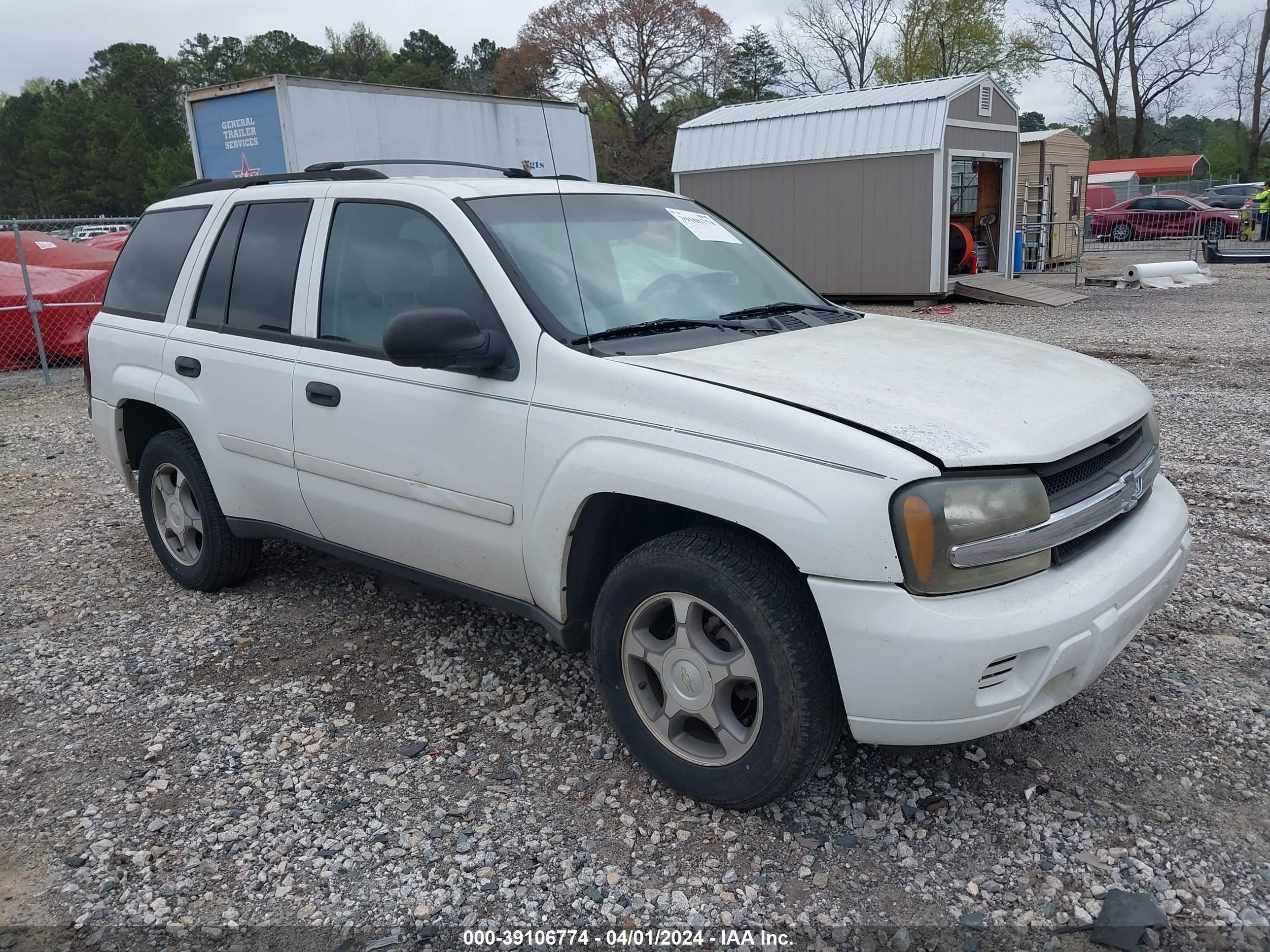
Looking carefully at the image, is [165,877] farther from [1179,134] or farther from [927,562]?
[1179,134]

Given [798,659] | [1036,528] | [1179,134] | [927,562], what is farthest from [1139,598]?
[1179,134]

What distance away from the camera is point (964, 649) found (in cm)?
238

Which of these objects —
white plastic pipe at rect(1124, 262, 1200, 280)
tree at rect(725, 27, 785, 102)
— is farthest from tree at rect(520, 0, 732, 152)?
white plastic pipe at rect(1124, 262, 1200, 280)

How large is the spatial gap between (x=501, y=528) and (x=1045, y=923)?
189 cm

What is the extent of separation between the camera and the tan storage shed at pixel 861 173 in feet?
54.3

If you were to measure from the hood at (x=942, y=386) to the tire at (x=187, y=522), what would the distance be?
248 cm

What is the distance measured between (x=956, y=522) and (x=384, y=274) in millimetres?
2274

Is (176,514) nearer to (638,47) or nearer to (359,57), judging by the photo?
(638,47)

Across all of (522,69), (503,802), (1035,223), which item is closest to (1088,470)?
(503,802)

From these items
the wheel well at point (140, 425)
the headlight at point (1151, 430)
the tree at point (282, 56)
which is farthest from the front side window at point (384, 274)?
the tree at point (282, 56)

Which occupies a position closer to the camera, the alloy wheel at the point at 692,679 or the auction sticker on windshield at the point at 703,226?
the alloy wheel at the point at 692,679

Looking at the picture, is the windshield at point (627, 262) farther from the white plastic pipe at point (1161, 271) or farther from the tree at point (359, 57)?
the tree at point (359, 57)

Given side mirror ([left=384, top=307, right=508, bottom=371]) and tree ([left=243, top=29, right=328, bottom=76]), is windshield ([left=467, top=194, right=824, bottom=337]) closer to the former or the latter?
side mirror ([left=384, top=307, right=508, bottom=371])

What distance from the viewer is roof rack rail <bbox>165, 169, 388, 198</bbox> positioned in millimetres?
3947
